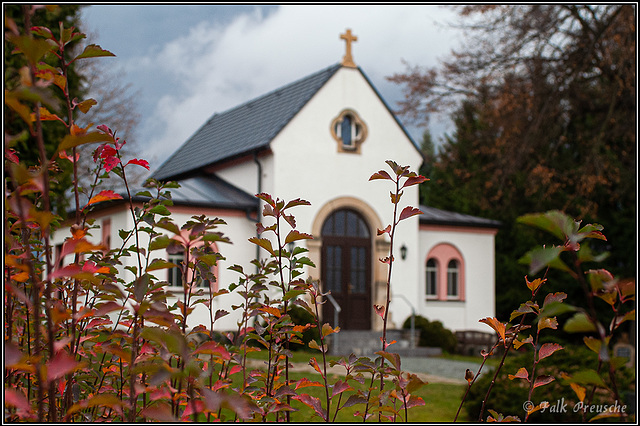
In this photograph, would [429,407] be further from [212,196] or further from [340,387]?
[212,196]

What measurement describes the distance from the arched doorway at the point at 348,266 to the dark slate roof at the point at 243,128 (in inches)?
112

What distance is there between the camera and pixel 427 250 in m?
18.4

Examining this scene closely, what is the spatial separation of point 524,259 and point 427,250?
57.8ft

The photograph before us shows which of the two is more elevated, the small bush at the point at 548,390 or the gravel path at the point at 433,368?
the small bush at the point at 548,390

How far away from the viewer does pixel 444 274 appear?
18.6 metres

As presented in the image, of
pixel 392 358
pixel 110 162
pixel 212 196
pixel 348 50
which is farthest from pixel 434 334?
pixel 392 358

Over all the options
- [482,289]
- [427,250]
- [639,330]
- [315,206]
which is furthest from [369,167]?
[639,330]

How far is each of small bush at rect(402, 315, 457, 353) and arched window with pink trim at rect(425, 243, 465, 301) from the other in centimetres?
153

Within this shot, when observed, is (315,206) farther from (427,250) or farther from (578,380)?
(578,380)

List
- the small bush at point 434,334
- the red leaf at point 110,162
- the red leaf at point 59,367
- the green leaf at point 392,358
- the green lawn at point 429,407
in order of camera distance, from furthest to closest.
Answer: the small bush at point 434,334 < the green lawn at point 429,407 < the red leaf at point 110,162 < the green leaf at point 392,358 < the red leaf at point 59,367

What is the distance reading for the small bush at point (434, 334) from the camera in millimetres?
16578

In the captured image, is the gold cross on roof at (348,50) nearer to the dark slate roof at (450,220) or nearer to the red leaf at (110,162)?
the dark slate roof at (450,220)

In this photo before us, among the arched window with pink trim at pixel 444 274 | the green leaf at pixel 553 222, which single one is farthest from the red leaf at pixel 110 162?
the arched window with pink trim at pixel 444 274

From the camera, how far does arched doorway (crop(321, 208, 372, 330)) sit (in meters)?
16.7
